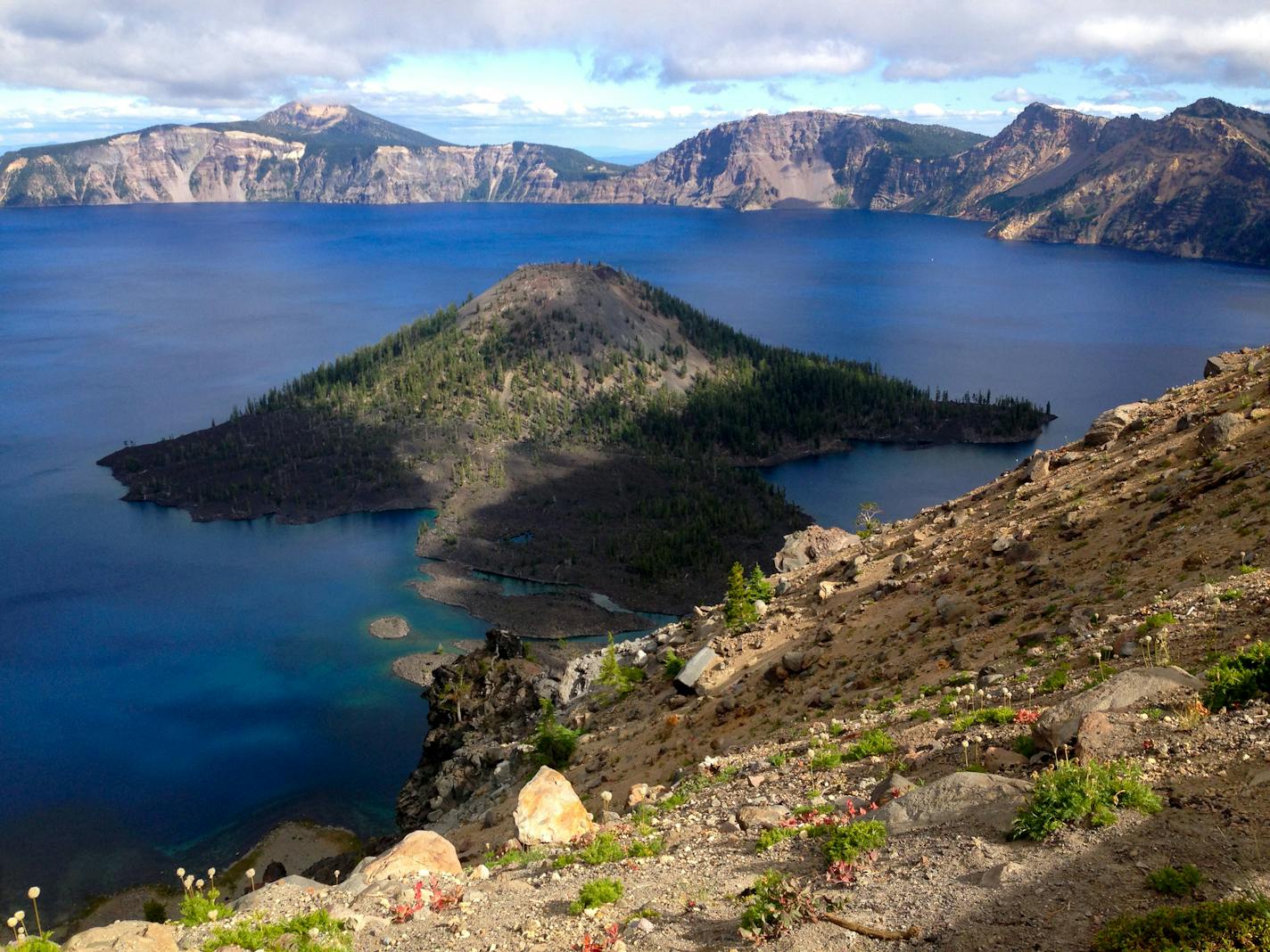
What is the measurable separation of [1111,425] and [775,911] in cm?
3641

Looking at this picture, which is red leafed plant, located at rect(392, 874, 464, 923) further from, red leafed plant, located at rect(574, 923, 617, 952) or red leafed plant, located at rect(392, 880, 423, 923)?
red leafed plant, located at rect(574, 923, 617, 952)

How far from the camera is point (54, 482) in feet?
545

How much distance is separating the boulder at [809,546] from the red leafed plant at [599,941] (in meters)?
44.3

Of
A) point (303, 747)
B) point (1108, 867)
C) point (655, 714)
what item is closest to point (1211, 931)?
point (1108, 867)

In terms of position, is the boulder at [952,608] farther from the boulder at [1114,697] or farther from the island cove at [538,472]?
the island cove at [538,472]

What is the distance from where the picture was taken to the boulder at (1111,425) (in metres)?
44.6

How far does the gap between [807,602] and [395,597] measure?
9395 cm

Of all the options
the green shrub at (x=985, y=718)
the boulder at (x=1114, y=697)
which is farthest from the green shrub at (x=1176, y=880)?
the green shrub at (x=985, y=718)

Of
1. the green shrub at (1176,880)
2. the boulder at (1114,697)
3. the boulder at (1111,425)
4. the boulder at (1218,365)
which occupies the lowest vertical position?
the green shrub at (1176,880)

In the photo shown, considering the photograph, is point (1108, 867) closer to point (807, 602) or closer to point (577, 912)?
point (577, 912)

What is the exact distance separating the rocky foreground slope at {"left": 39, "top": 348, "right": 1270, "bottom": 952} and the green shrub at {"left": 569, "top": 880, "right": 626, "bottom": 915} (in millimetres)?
119

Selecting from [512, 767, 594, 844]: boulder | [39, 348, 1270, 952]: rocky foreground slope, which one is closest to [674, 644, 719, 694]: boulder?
[39, 348, 1270, 952]: rocky foreground slope

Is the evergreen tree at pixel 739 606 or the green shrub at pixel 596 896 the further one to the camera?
the evergreen tree at pixel 739 606

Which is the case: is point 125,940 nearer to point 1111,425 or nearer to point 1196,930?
point 1196,930
